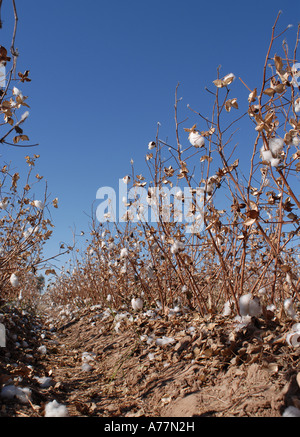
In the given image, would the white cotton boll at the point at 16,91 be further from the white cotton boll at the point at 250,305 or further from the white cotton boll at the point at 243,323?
the white cotton boll at the point at 243,323

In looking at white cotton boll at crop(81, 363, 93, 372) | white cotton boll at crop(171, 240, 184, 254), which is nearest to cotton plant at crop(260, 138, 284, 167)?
white cotton boll at crop(171, 240, 184, 254)

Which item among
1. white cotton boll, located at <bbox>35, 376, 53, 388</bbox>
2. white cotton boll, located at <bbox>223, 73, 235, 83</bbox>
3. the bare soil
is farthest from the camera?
white cotton boll, located at <bbox>35, 376, 53, 388</bbox>

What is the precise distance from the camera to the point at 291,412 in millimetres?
A: 1377

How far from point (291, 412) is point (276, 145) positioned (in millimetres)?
1215

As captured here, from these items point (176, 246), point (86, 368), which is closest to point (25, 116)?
point (176, 246)

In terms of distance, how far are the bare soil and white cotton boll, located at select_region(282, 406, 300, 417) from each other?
0.05 metres

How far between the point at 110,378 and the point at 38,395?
752 millimetres

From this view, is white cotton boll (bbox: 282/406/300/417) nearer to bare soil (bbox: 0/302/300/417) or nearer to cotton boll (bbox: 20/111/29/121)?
bare soil (bbox: 0/302/300/417)

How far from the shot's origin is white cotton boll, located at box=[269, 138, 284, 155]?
66.9 inches

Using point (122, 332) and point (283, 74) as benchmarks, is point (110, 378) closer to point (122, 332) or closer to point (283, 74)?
point (122, 332)

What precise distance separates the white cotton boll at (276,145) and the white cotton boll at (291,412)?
1163mm

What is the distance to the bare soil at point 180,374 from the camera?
5.31 ft
